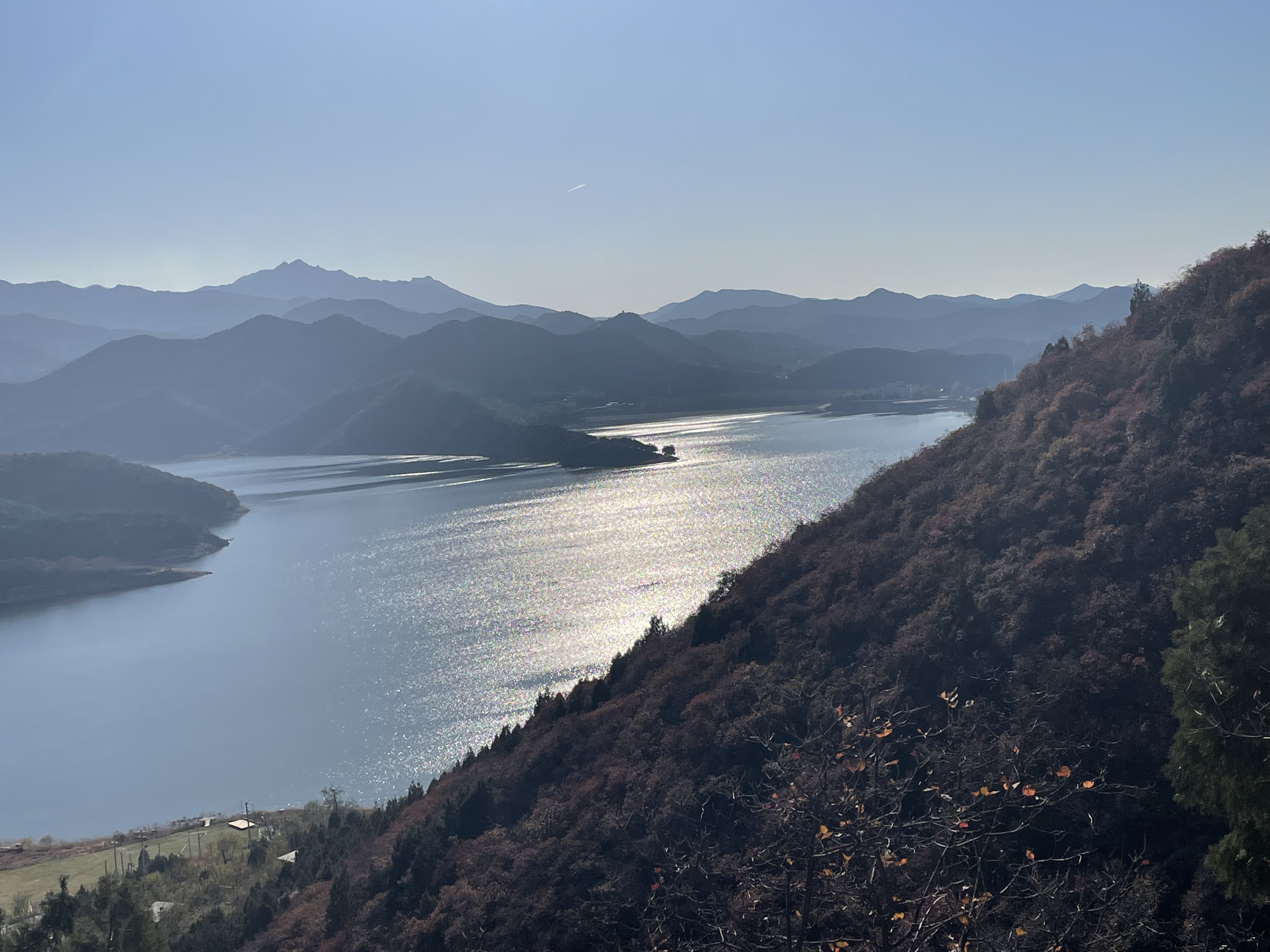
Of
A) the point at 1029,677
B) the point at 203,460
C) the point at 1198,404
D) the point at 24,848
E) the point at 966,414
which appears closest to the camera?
the point at 1029,677

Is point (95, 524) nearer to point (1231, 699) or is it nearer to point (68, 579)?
point (68, 579)

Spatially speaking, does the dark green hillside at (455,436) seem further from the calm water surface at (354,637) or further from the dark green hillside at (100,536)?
the dark green hillside at (100,536)

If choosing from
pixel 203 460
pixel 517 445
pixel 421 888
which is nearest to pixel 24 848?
pixel 421 888

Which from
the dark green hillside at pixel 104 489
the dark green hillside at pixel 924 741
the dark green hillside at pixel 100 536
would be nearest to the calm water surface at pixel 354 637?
the dark green hillside at pixel 100 536

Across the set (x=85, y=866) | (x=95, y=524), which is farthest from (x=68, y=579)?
(x=85, y=866)

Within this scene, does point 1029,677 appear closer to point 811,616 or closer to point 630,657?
point 811,616

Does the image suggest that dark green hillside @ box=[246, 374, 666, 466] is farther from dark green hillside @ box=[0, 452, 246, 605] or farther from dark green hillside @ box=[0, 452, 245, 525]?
dark green hillside @ box=[0, 452, 245, 525]
